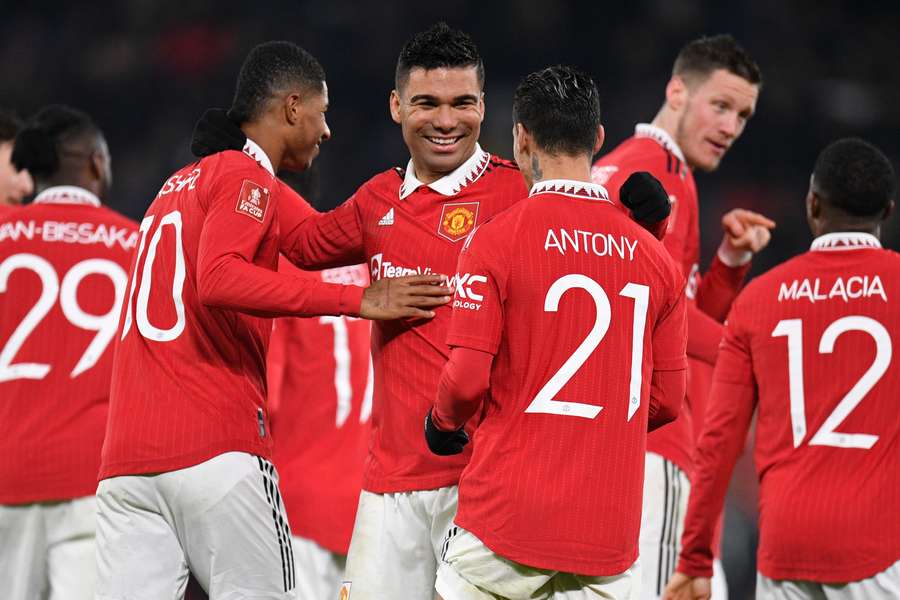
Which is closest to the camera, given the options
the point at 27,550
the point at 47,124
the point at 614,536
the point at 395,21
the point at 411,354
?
the point at 614,536

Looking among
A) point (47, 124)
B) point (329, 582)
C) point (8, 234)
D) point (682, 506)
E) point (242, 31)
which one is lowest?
point (329, 582)

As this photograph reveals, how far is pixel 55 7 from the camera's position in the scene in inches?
563

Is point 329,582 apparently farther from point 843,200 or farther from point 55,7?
point 55,7

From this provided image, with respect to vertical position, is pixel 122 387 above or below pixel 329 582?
above

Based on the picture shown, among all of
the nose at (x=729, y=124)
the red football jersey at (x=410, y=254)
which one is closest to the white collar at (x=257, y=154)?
the red football jersey at (x=410, y=254)

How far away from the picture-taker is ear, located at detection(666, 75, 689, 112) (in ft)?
19.9

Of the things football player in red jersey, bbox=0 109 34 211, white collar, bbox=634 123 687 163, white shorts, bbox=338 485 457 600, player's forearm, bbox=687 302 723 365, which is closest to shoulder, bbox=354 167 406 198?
white shorts, bbox=338 485 457 600

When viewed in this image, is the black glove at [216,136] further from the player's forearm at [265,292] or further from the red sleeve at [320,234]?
the player's forearm at [265,292]

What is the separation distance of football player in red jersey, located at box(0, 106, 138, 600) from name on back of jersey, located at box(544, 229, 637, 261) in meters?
2.53

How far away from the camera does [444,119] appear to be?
4.20 m

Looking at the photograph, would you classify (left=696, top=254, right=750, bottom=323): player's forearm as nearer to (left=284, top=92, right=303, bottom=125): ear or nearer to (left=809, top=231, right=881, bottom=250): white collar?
(left=809, top=231, right=881, bottom=250): white collar

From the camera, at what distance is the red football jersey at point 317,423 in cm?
602

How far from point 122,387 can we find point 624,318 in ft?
5.65

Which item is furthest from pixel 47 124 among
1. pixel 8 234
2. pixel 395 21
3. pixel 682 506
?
pixel 395 21
